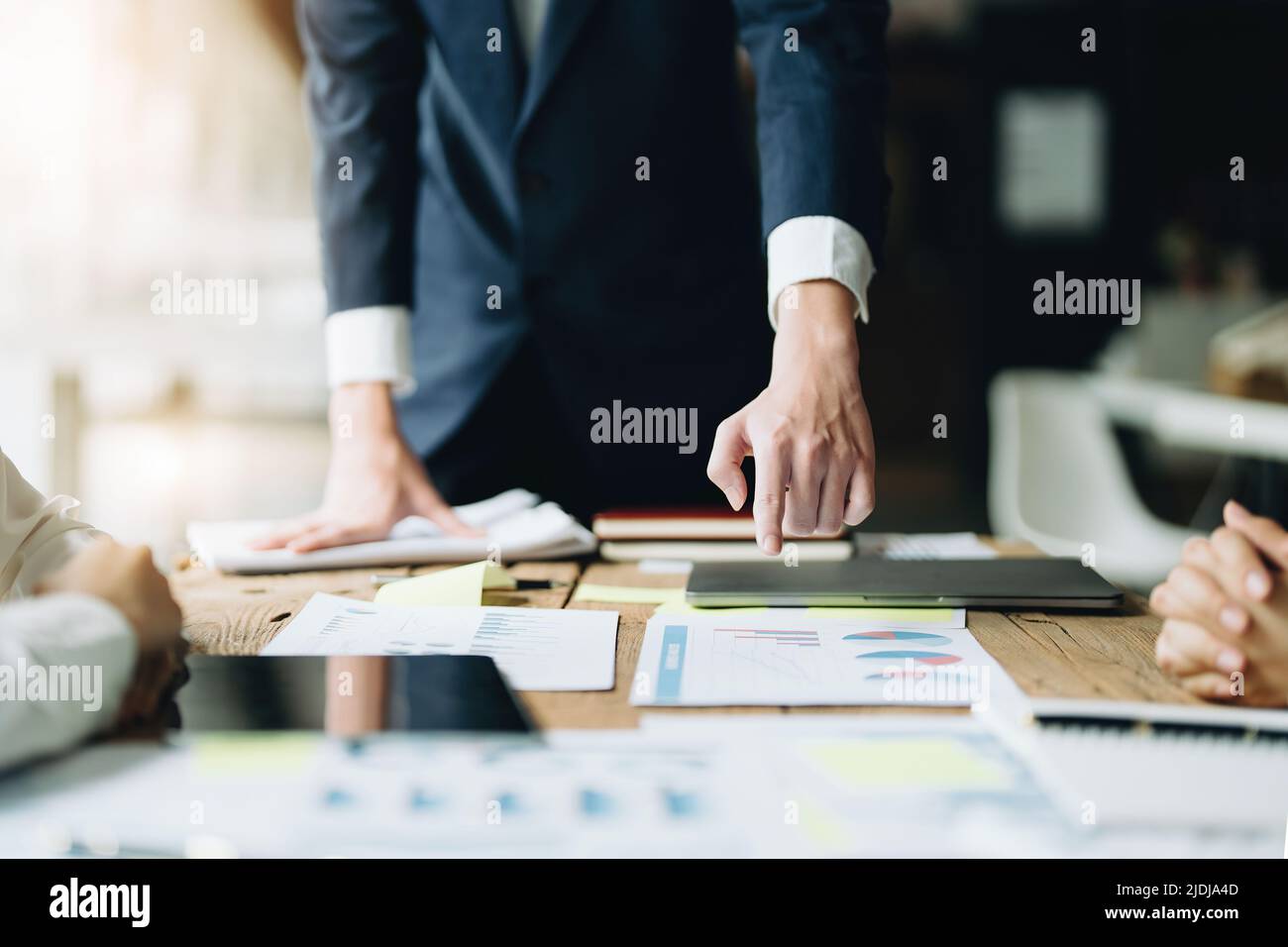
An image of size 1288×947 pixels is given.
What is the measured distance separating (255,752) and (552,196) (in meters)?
1.05

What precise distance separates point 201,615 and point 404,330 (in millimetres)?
601

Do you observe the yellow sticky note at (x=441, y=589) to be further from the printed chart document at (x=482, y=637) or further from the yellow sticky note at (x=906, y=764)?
the yellow sticky note at (x=906, y=764)

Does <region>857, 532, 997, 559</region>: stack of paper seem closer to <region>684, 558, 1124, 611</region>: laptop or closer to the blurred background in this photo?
<region>684, 558, 1124, 611</region>: laptop

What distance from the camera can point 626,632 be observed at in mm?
884

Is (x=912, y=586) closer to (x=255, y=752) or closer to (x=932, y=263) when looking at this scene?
(x=255, y=752)

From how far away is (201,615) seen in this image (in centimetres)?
94

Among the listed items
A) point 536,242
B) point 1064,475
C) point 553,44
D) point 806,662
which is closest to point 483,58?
point 553,44

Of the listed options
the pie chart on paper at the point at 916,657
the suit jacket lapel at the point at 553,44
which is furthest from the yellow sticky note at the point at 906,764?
the suit jacket lapel at the point at 553,44

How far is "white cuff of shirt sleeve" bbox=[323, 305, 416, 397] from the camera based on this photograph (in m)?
1.40

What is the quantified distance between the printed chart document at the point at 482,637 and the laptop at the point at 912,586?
124 mm

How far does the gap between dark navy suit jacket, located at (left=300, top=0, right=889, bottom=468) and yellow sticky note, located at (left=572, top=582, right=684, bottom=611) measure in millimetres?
512

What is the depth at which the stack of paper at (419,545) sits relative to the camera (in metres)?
1.15
